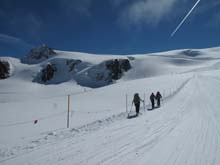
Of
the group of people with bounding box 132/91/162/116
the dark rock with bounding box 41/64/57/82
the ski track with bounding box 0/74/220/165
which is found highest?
the dark rock with bounding box 41/64/57/82

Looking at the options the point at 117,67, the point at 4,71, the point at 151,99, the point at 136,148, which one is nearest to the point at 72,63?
the point at 117,67

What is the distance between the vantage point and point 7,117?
16.4 metres

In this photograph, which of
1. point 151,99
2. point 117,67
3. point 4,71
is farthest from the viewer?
point 4,71

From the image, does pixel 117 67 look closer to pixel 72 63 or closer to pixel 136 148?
pixel 72 63

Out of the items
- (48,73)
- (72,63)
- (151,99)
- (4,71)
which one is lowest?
(151,99)

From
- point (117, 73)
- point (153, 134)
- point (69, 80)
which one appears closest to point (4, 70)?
point (69, 80)

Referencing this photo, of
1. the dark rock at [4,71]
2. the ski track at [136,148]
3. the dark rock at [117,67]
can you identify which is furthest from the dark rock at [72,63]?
the ski track at [136,148]

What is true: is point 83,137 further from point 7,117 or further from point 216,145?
point 7,117

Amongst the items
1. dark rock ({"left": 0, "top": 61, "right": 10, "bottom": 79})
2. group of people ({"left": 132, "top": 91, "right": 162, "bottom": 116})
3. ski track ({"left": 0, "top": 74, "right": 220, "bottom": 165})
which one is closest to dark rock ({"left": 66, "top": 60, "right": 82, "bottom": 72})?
dark rock ({"left": 0, "top": 61, "right": 10, "bottom": 79})

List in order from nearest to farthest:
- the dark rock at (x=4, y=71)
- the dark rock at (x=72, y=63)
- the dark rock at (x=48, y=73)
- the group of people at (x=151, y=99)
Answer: the group of people at (x=151, y=99), the dark rock at (x=4, y=71), the dark rock at (x=48, y=73), the dark rock at (x=72, y=63)

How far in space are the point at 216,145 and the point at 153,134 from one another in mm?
2548

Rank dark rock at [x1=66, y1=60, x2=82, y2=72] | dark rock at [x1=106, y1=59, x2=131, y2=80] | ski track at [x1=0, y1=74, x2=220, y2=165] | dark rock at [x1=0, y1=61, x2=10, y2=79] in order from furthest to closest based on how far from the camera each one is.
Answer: dark rock at [x1=66, y1=60, x2=82, y2=72]
dark rock at [x1=0, y1=61, x2=10, y2=79]
dark rock at [x1=106, y1=59, x2=131, y2=80]
ski track at [x1=0, y1=74, x2=220, y2=165]

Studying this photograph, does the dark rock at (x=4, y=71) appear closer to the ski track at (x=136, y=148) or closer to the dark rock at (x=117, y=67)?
the dark rock at (x=117, y=67)

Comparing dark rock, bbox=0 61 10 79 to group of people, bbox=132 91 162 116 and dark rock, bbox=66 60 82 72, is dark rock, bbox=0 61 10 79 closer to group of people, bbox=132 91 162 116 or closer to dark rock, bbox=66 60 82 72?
dark rock, bbox=66 60 82 72
